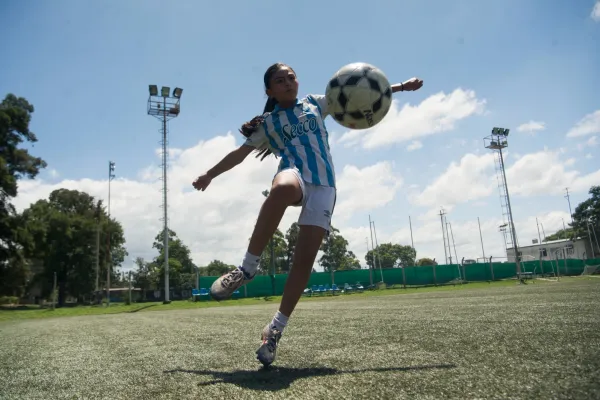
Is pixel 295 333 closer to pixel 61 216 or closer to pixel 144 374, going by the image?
pixel 144 374

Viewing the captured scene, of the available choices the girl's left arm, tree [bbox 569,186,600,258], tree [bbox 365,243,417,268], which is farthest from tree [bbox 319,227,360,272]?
the girl's left arm

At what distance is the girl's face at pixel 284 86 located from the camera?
3037 millimetres

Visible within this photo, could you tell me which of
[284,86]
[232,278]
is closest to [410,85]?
[284,86]

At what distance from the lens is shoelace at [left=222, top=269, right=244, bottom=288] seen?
2.42m

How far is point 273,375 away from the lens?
201 cm

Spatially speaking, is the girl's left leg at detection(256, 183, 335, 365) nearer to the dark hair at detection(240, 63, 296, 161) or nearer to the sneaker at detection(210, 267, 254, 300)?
the sneaker at detection(210, 267, 254, 300)

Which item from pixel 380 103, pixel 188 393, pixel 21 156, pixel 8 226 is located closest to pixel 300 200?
pixel 380 103

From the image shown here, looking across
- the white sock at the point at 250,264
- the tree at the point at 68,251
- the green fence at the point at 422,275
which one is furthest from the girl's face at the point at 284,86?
the tree at the point at 68,251

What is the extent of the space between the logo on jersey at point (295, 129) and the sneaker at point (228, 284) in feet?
3.36

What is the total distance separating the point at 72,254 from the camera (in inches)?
1686

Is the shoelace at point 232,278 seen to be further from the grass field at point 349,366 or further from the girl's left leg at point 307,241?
the grass field at point 349,366

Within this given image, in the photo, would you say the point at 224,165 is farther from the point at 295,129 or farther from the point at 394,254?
the point at 394,254

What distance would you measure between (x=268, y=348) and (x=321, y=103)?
192 centimetres

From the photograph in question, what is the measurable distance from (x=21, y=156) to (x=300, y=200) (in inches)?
1479
